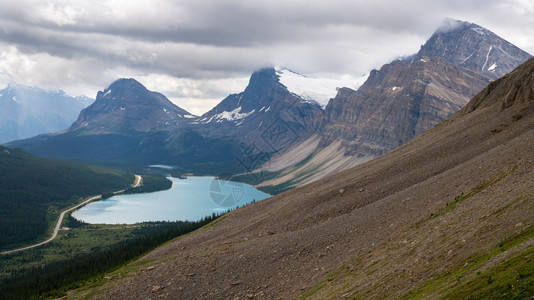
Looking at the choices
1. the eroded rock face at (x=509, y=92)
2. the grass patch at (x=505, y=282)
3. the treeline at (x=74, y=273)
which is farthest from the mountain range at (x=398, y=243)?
the treeline at (x=74, y=273)

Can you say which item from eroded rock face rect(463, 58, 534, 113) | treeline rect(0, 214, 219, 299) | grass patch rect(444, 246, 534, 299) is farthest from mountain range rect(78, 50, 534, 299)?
treeline rect(0, 214, 219, 299)

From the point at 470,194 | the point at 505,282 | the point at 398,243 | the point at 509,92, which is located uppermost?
the point at 509,92

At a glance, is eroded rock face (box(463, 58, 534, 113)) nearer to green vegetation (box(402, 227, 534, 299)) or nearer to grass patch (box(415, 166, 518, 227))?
grass patch (box(415, 166, 518, 227))

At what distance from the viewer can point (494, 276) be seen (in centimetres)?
1966

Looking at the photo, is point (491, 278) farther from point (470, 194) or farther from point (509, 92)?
point (509, 92)

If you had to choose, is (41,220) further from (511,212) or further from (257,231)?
(511,212)

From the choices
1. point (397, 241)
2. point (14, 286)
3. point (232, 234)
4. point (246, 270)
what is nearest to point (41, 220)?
point (14, 286)

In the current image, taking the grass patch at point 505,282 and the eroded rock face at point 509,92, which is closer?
the grass patch at point 505,282

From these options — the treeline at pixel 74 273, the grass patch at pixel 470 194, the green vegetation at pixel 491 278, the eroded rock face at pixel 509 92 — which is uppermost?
the eroded rock face at pixel 509 92

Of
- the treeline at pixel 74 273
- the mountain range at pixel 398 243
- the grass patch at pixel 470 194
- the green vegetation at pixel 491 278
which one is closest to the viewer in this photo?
the green vegetation at pixel 491 278

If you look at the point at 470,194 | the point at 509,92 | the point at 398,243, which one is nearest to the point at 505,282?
the point at 398,243

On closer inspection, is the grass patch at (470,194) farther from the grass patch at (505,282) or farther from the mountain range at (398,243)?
the grass patch at (505,282)

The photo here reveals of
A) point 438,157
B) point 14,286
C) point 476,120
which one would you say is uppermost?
point 476,120

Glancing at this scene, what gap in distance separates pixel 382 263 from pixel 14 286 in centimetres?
8518
